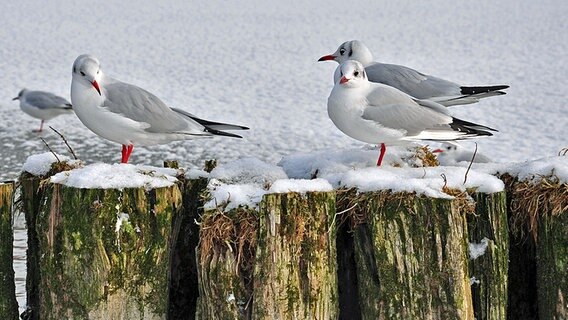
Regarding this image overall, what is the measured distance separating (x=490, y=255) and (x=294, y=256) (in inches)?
31.7

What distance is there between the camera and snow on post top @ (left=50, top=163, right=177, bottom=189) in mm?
3452

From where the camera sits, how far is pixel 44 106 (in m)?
10.8

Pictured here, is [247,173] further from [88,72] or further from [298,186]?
[88,72]

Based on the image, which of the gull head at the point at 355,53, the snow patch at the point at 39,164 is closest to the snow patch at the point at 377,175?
the snow patch at the point at 39,164

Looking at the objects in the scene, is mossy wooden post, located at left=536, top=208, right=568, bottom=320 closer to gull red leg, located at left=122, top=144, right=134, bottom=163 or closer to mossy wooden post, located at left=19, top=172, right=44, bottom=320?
mossy wooden post, located at left=19, top=172, right=44, bottom=320

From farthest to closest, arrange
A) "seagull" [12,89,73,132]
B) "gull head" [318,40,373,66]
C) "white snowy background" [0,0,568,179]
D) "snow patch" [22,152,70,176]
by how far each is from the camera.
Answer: "seagull" [12,89,73,132] < "white snowy background" [0,0,568,179] < "gull head" [318,40,373,66] < "snow patch" [22,152,70,176]

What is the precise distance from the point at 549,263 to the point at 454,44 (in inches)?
500

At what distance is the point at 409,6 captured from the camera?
66.7 ft

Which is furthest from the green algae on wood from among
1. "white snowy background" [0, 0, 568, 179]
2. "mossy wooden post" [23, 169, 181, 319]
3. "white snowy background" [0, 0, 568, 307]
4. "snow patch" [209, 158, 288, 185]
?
"white snowy background" [0, 0, 568, 179]

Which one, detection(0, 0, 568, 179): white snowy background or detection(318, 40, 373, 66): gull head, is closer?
detection(318, 40, 373, 66): gull head

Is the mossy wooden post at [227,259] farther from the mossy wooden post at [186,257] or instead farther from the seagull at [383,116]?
the seagull at [383,116]

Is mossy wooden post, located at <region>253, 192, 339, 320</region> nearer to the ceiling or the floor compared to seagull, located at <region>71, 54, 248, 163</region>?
nearer to the floor

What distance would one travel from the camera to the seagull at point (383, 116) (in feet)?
14.9

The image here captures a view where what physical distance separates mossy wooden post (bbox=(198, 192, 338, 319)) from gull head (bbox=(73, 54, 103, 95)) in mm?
1733
